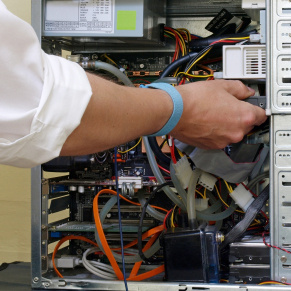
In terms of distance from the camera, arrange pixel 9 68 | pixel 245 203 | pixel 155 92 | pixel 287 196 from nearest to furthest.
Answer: pixel 9 68
pixel 155 92
pixel 287 196
pixel 245 203

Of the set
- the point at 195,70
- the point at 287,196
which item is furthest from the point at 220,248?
the point at 195,70

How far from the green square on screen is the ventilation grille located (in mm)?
304

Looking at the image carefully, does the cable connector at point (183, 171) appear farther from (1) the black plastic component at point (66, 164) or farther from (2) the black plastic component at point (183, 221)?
(1) the black plastic component at point (66, 164)

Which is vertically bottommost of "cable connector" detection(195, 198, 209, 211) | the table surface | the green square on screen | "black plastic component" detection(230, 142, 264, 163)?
the table surface

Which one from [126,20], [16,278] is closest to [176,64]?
[126,20]

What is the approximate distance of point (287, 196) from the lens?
0.86 meters

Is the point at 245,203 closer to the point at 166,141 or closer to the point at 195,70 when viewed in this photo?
the point at 166,141

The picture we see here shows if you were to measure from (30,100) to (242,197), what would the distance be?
2.17 feet

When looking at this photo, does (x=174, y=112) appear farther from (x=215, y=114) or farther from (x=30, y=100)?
(x=30, y=100)

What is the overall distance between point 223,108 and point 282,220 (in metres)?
0.29

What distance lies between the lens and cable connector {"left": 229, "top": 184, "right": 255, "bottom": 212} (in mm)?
995

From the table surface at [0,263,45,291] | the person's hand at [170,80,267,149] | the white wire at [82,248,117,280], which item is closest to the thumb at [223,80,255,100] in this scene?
the person's hand at [170,80,267,149]

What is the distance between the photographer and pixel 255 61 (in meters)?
0.93

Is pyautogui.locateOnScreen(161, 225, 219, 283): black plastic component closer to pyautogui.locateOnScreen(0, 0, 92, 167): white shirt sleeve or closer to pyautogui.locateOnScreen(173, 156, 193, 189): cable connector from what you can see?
pyautogui.locateOnScreen(173, 156, 193, 189): cable connector
